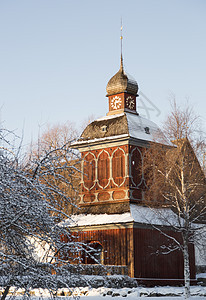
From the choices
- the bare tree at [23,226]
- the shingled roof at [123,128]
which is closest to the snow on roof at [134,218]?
the shingled roof at [123,128]

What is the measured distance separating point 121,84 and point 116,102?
1.18m

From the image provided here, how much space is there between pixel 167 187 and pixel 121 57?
37.0ft

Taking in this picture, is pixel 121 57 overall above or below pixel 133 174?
above

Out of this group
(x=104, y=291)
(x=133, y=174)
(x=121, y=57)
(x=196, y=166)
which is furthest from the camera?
(x=121, y=57)

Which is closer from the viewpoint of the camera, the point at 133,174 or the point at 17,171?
the point at 17,171

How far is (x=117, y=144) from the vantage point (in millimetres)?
26797

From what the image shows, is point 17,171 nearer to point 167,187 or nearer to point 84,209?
point 167,187

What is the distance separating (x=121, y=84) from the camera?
2977 centimetres

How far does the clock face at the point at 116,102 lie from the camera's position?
29520mm

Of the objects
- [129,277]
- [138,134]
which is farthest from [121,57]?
[129,277]

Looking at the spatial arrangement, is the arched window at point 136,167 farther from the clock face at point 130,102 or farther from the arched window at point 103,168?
the clock face at point 130,102

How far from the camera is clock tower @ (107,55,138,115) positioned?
29453mm

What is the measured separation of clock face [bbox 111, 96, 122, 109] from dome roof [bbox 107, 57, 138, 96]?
1.26 ft

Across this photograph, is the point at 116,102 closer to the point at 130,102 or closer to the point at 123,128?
the point at 130,102
